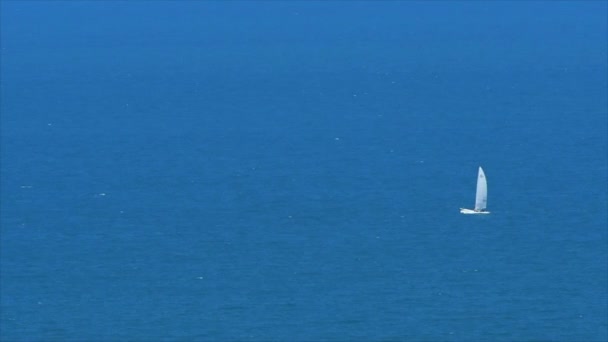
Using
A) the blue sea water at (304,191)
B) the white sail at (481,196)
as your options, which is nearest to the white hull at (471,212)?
the white sail at (481,196)

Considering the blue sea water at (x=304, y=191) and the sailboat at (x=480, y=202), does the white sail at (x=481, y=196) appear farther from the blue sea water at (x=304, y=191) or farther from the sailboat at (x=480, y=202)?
the blue sea water at (x=304, y=191)

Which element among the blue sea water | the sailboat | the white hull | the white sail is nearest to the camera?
the blue sea water

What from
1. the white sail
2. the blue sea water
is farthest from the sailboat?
the blue sea water

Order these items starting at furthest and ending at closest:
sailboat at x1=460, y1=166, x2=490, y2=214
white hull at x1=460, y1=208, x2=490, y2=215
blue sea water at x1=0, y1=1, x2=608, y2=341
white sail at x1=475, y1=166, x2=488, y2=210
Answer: white hull at x1=460, y1=208, x2=490, y2=215, sailboat at x1=460, y1=166, x2=490, y2=214, white sail at x1=475, y1=166, x2=488, y2=210, blue sea water at x1=0, y1=1, x2=608, y2=341

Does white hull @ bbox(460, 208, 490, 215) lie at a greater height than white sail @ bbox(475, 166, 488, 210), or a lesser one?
lesser

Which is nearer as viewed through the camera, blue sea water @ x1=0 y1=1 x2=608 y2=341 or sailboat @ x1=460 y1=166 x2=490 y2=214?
blue sea water @ x1=0 y1=1 x2=608 y2=341

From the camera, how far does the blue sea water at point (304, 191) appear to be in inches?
1635

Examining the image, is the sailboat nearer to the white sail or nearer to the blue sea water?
the white sail

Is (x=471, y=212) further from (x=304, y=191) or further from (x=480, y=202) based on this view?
(x=304, y=191)

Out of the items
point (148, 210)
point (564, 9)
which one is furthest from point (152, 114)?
point (564, 9)

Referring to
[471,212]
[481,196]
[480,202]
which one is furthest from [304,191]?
[481,196]

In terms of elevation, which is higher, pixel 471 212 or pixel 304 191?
pixel 471 212

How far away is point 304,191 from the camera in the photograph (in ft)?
180

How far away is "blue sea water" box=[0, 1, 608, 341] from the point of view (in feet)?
136
